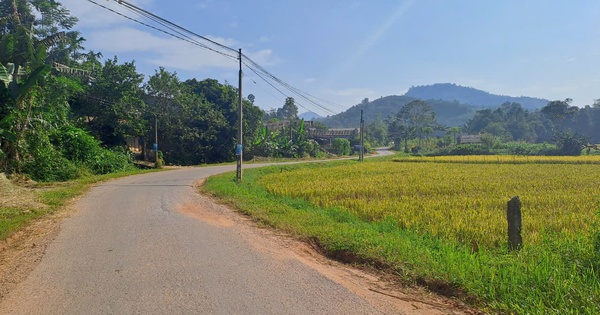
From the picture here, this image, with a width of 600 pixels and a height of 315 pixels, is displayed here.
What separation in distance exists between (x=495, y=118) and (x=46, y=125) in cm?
12015

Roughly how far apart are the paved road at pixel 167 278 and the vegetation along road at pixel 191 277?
0.04 ft

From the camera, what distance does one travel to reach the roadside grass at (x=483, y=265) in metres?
4.25

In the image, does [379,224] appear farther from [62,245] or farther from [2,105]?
[2,105]

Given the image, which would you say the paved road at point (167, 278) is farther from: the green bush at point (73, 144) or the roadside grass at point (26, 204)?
the green bush at point (73, 144)

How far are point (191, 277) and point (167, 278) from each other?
32cm

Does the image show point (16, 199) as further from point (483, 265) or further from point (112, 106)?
point (112, 106)

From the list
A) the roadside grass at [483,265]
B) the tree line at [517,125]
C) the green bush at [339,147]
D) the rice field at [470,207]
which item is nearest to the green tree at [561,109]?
the tree line at [517,125]

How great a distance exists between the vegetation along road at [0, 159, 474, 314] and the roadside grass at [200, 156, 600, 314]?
42 cm

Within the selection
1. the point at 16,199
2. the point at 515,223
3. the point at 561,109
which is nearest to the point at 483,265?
the point at 515,223

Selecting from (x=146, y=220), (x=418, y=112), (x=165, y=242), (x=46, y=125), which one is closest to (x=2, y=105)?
(x=46, y=125)

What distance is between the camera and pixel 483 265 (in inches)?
210

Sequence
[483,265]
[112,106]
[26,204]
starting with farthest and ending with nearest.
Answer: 1. [112,106]
2. [26,204]
3. [483,265]

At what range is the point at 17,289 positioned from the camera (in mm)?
4953

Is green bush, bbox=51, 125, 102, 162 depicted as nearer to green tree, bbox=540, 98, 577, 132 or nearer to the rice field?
the rice field
